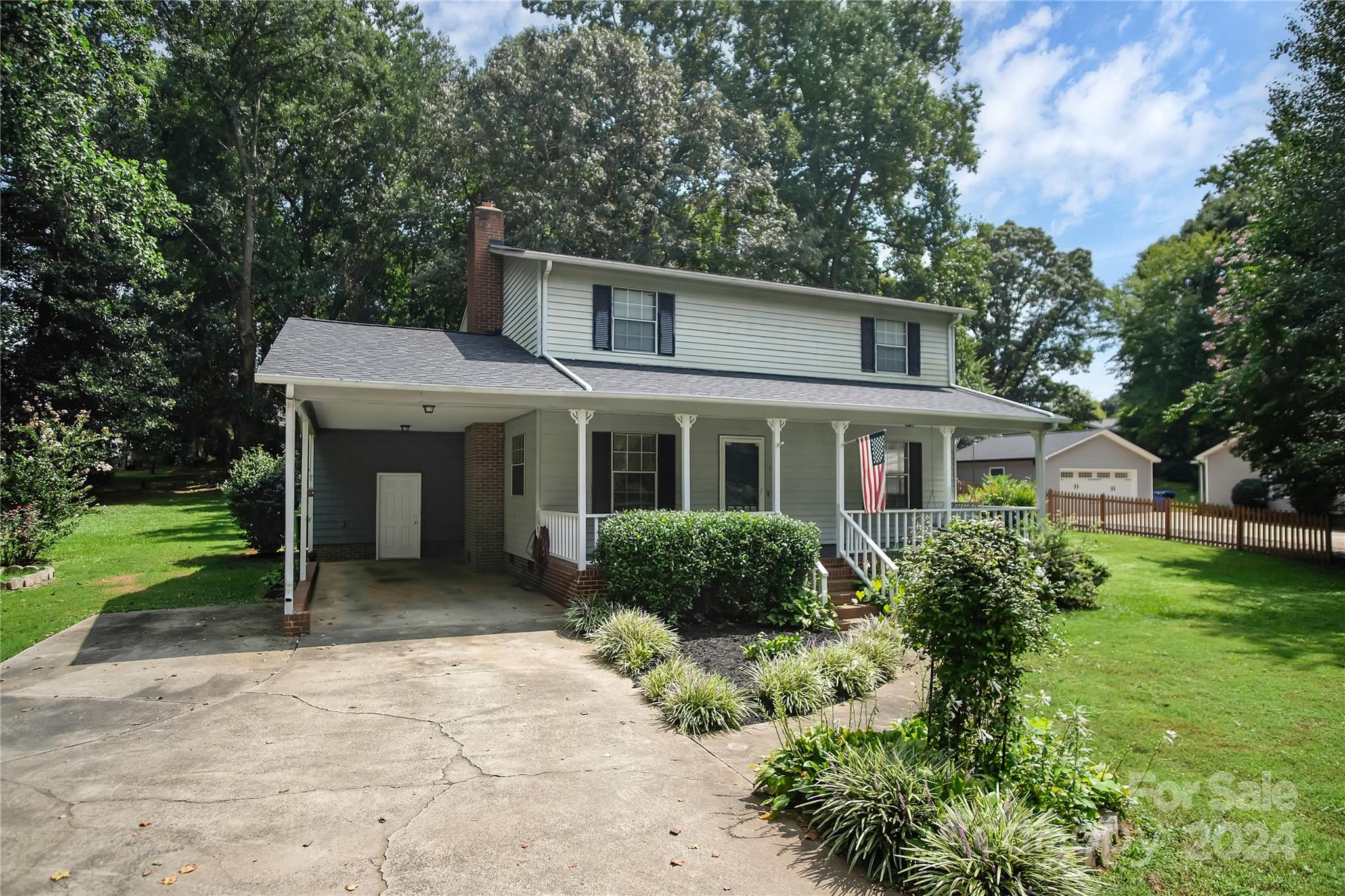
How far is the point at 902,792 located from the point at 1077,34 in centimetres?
1130

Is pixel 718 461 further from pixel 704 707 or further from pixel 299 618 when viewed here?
pixel 704 707

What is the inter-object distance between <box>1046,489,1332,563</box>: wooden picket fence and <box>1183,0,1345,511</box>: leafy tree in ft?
4.11

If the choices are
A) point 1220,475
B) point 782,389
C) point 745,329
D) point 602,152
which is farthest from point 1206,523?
point 602,152

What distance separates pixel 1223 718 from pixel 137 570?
1686 centimetres

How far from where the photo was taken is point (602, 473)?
42.7ft

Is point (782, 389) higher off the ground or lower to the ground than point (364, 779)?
higher

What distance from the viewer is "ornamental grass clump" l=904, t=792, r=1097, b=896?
370cm

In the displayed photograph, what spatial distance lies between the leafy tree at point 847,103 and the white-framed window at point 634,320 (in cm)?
1739

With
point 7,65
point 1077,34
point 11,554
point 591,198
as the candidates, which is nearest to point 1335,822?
point 1077,34

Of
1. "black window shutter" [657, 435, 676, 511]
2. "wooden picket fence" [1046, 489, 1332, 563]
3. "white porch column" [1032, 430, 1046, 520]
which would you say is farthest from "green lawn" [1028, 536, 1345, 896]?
"black window shutter" [657, 435, 676, 511]

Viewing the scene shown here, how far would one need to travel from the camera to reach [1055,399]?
51.2m

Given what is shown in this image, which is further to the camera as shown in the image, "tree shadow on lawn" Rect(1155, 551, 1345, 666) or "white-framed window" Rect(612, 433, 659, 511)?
"white-framed window" Rect(612, 433, 659, 511)

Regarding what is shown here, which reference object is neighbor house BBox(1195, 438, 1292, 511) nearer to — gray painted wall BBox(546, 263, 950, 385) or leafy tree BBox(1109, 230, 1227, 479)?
leafy tree BBox(1109, 230, 1227, 479)

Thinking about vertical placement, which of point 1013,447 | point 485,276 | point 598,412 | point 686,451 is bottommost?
point 686,451
